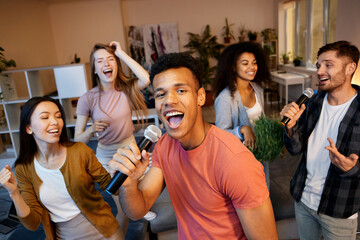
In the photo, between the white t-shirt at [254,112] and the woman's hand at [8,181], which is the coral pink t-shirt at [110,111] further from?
the white t-shirt at [254,112]

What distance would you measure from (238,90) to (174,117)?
3.90 ft

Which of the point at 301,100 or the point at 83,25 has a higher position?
the point at 83,25

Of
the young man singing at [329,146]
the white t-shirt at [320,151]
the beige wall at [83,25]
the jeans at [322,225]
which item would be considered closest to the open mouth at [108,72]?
the young man singing at [329,146]

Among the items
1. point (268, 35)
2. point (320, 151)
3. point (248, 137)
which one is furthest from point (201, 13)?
point (320, 151)

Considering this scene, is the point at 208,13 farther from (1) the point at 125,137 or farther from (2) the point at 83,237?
(2) the point at 83,237

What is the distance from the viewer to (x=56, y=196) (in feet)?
5.05

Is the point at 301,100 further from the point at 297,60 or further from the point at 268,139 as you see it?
the point at 297,60

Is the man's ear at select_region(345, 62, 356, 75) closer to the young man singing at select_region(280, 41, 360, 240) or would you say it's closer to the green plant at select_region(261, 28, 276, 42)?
the young man singing at select_region(280, 41, 360, 240)

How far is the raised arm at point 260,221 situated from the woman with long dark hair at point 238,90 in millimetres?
884

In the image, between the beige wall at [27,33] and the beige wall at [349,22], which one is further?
the beige wall at [27,33]

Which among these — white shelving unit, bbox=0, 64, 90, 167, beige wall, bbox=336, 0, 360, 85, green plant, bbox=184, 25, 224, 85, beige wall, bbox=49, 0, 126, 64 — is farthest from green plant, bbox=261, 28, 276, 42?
white shelving unit, bbox=0, 64, 90, 167

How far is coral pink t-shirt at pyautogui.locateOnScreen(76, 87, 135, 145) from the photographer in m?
2.13

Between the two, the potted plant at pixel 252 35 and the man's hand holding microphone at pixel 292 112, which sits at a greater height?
the potted plant at pixel 252 35

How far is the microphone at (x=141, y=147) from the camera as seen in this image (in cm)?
83
